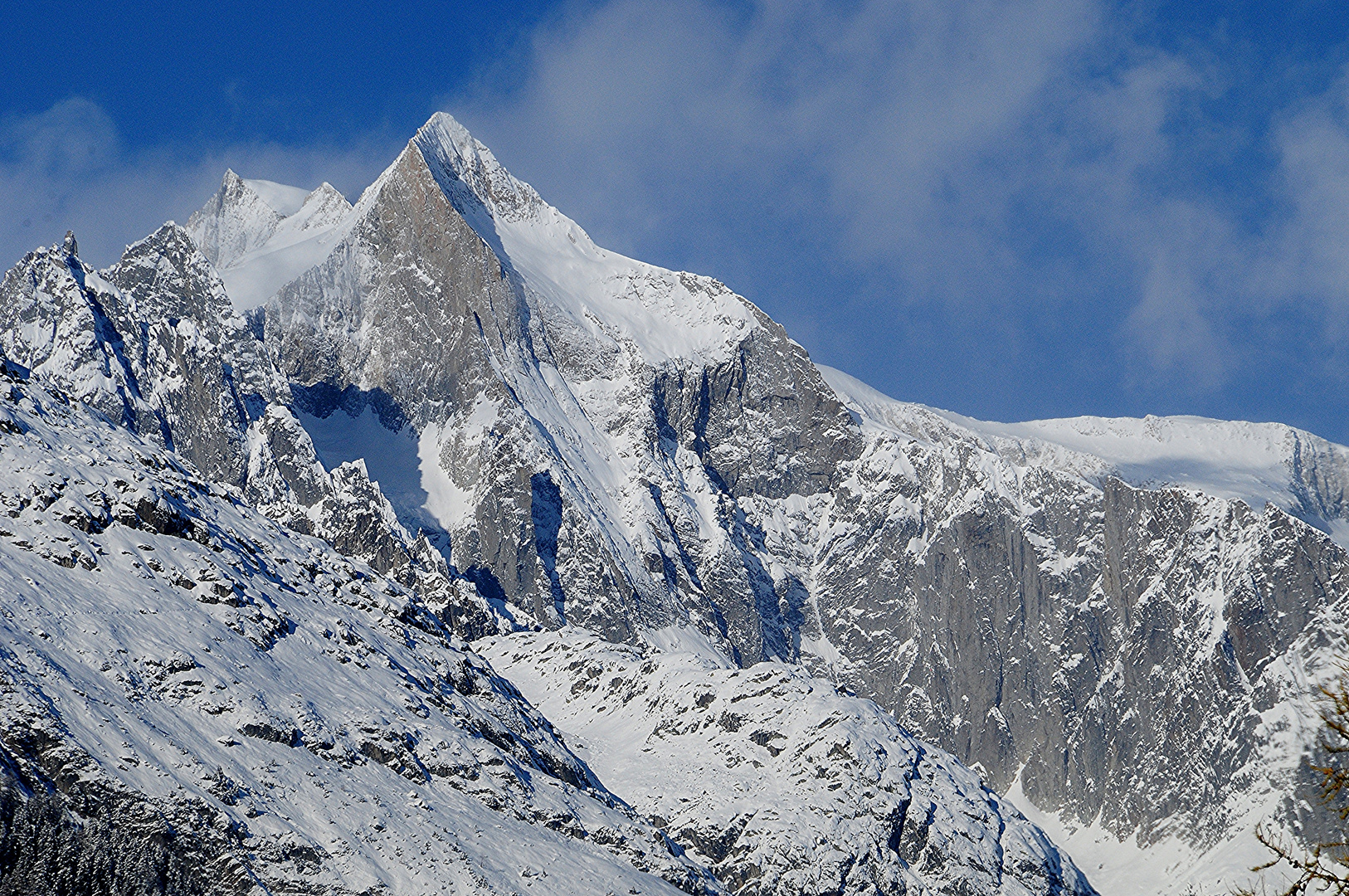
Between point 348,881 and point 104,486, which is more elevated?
point 104,486

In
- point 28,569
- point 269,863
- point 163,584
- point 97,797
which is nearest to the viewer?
point 97,797

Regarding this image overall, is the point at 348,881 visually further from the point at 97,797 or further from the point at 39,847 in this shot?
the point at 39,847

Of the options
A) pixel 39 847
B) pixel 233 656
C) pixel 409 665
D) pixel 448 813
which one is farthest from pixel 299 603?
pixel 39 847

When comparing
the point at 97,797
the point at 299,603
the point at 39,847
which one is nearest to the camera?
the point at 39,847

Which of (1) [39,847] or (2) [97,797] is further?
(2) [97,797]

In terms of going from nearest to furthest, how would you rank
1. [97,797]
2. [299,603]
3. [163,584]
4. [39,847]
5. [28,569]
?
[39,847] < [97,797] < [28,569] < [163,584] < [299,603]

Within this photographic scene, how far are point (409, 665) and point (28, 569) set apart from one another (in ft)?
165

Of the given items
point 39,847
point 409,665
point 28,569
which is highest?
point 409,665

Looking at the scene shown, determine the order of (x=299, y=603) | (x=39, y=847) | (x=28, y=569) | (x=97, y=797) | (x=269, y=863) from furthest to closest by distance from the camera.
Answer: (x=299, y=603) < (x=28, y=569) < (x=269, y=863) < (x=97, y=797) < (x=39, y=847)

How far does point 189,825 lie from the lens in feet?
445

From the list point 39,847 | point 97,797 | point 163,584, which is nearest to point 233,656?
point 163,584

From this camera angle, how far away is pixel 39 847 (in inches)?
4336

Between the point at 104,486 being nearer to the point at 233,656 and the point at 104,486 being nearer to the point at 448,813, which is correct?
the point at 233,656

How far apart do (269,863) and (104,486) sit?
59020mm
